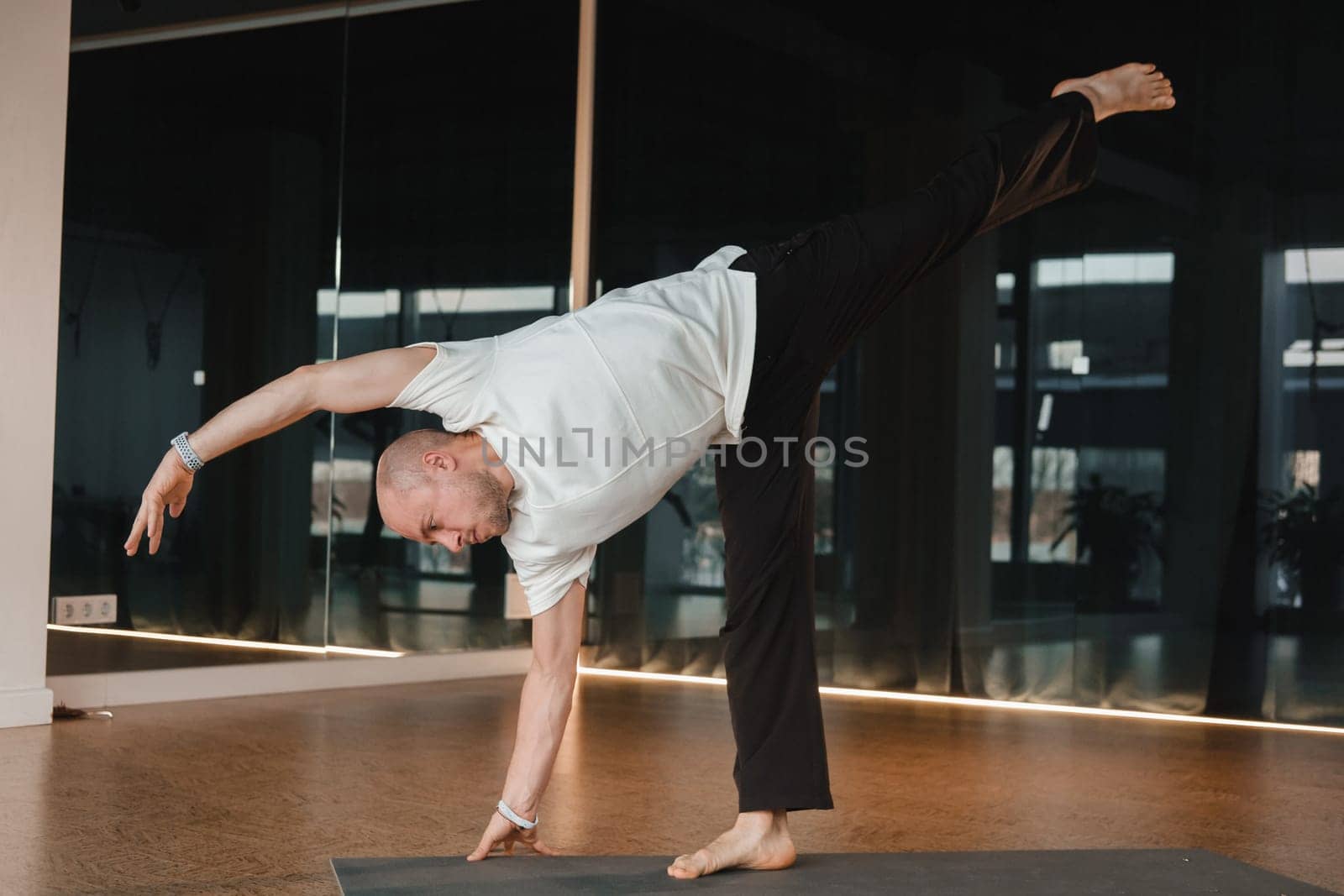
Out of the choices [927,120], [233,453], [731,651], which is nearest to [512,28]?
[927,120]

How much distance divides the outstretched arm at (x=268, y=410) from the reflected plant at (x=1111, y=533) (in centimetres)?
333

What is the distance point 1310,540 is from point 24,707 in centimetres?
407

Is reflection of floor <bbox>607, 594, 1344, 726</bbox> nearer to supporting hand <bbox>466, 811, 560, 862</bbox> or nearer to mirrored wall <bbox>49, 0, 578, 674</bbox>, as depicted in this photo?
mirrored wall <bbox>49, 0, 578, 674</bbox>

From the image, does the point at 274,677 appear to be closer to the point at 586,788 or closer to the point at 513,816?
the point at 586,788

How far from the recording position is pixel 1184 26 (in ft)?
14.9

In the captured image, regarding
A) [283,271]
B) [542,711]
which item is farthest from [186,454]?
[283,271]

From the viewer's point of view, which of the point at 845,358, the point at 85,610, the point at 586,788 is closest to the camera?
the point at 586,788

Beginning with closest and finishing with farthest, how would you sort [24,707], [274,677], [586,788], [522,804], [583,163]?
[522,804], [586,788], [24,707], [274,677], [583,163]

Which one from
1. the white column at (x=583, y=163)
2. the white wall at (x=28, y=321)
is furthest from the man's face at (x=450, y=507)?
the white column at (x=583, y=163)

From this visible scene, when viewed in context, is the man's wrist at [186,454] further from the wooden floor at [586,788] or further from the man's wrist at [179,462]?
the wooden floor at [586,788]

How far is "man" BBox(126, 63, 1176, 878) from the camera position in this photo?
199 centimetres

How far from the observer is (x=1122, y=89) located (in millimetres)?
2604

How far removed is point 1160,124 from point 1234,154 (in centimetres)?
28

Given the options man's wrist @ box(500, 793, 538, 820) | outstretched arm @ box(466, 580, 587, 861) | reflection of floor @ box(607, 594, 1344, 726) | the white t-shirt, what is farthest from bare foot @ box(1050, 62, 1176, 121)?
reflection of floor @ box(607, 594, 1344, 726)
